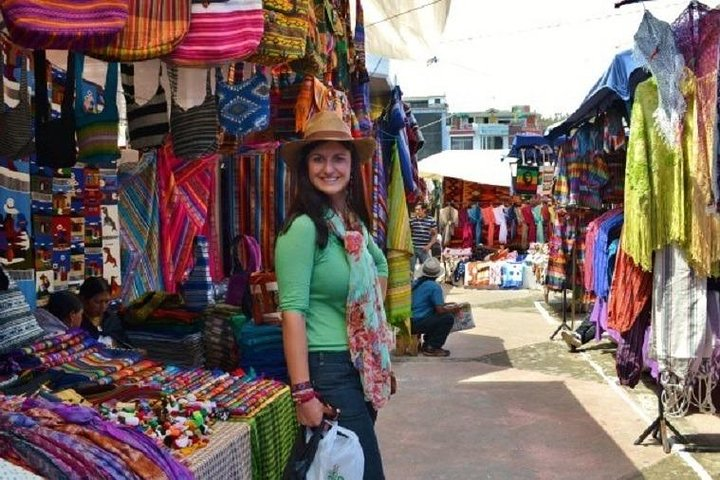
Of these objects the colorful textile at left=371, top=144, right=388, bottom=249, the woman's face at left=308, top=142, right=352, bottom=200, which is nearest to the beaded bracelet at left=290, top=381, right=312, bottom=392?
the woman's face at left=308, top=142, right=352, bottom=200

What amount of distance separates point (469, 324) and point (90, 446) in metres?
7.41

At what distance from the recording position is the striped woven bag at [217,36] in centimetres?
220

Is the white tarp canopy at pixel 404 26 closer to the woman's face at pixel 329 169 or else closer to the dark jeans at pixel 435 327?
the woman's face at pixel 329 169

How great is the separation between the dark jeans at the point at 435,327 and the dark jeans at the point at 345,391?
580 cm

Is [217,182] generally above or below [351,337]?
above

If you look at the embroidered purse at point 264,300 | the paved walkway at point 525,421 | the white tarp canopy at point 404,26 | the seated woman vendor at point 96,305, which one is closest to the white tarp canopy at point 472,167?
the paved walkway at point 525,421

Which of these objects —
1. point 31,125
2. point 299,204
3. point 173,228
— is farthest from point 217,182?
point 299,204

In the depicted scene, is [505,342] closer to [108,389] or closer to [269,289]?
[269,289]

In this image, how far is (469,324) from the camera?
8.91 metres

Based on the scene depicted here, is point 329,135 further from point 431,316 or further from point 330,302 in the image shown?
point 431,316

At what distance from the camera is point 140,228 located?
448 cm

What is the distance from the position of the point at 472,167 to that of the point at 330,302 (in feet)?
50.7

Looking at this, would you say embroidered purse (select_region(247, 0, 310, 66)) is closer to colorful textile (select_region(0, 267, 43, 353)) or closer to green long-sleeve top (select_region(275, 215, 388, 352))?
green long-sleeve top (select_region(275, 215, 388, 352))

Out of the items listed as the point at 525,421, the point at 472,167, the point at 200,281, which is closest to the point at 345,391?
the point at 200,281
